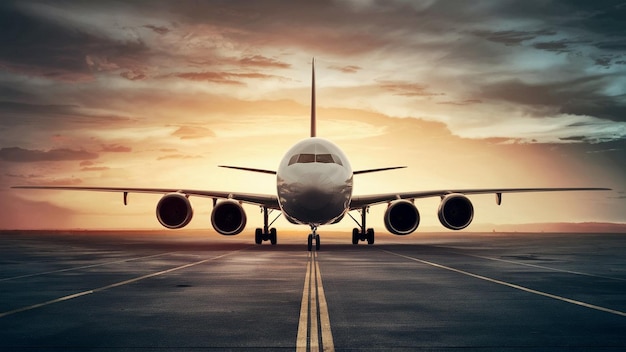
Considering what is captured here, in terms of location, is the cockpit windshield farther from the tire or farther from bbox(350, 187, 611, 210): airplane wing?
the tire

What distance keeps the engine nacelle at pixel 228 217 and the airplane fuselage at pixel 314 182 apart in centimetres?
267

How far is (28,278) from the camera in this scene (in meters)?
14.6

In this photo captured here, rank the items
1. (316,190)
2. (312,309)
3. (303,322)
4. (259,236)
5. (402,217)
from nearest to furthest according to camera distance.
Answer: (303,322) → (312,309) → (316,190) → (402,217) → (259,236)

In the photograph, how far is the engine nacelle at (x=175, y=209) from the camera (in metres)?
28.1

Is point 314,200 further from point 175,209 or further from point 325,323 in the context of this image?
point 325,323

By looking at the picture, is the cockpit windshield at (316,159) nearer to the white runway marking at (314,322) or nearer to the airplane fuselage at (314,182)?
the airplane fuselage at (314,182)

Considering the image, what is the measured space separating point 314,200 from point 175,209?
25.2ft

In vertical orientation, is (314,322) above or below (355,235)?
below

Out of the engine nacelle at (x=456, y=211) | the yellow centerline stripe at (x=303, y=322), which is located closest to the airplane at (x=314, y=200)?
the engine nacelle at (x=456, y=211)

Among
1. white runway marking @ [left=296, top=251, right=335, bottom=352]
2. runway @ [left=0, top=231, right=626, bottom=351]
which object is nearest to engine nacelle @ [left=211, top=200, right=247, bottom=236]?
runway @ [left=0, top=231, right=626, bottom=351]

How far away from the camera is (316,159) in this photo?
2445 centimetres

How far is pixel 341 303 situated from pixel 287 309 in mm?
1029

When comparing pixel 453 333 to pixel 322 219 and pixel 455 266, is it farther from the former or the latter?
pixel 322 219

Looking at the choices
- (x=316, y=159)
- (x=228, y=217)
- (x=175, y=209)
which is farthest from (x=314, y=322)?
(x=175, y=209)
